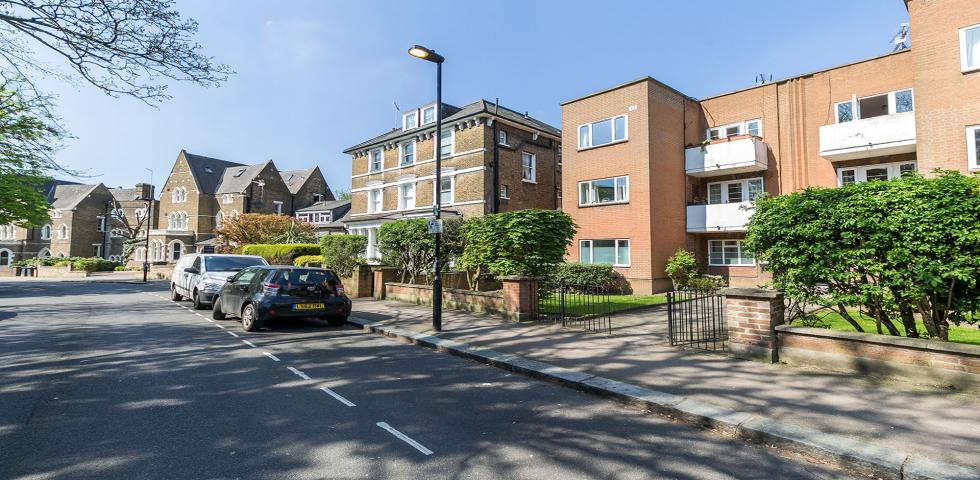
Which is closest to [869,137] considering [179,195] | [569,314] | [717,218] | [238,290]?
[717,218]

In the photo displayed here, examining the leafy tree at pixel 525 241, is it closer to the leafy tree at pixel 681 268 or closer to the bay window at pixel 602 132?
the leafy tree at pixel 681 268

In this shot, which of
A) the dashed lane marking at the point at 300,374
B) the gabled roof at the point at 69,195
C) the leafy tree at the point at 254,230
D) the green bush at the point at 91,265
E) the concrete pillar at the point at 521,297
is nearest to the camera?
the dashed lane marking at the point at 300,374

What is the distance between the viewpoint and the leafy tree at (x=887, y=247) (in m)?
5.22

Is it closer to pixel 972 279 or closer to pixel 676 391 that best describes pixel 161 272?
pixel 676 391

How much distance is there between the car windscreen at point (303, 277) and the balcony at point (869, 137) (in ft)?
61.6

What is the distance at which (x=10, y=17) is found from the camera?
298 inches

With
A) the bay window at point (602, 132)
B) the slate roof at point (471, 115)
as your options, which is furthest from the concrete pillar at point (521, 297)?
the slate roof at point (471, 115)

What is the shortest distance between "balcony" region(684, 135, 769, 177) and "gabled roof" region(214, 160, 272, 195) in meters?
51.1

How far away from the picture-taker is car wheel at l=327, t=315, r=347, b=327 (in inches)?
423

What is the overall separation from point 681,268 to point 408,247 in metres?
11.5

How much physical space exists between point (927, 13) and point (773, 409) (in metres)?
17.9

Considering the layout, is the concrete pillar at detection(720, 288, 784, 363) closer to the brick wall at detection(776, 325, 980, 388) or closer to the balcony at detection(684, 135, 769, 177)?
the brick wall at detection(776, 325, 980, 388)

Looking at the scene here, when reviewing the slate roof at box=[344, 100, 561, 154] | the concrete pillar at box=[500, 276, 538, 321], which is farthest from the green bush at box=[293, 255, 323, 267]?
the concrete pillar at box=[500, 276, 538, 321]

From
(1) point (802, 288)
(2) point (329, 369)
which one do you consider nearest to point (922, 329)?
(1) point (802, 288)
